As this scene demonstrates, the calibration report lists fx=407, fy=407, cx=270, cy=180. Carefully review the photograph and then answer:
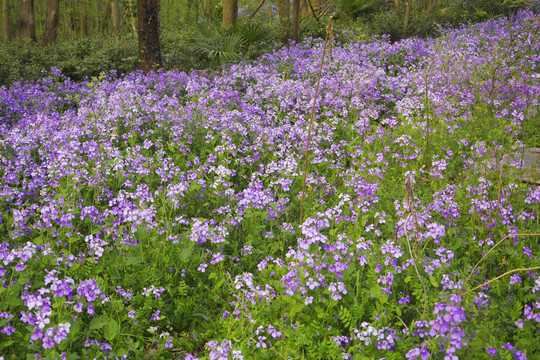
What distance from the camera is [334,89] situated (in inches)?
295

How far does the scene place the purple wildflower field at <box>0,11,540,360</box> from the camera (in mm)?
2553

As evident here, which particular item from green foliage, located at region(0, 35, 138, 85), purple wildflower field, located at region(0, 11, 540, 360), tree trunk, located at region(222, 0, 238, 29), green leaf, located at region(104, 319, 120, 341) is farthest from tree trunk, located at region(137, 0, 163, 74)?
green leaf, located at region(104, 319, 120, 341)

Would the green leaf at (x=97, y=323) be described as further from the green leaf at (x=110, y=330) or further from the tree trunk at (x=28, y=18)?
the tree trunk at (x=28, y=18)

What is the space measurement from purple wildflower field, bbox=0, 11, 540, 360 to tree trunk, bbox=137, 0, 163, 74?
2314 millimetres

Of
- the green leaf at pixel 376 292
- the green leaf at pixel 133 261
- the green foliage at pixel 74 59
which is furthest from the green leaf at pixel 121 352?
the green foliage at pixel 74 59

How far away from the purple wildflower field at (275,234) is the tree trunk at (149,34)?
2314 mm

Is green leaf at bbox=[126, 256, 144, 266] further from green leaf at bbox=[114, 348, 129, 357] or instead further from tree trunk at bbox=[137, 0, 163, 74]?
tree trunk at bbox=[137, 0, 163, 74]

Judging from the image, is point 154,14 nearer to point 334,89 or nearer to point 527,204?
point 334,89

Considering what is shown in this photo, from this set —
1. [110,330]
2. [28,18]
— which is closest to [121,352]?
[110,330]

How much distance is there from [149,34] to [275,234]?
6890 millimetres

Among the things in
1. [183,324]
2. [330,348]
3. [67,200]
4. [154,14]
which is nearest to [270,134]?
A: [67,200]

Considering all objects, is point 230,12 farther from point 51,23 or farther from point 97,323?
point 97,323

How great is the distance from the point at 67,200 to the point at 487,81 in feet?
21.7

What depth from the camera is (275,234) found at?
4082 millimetres
